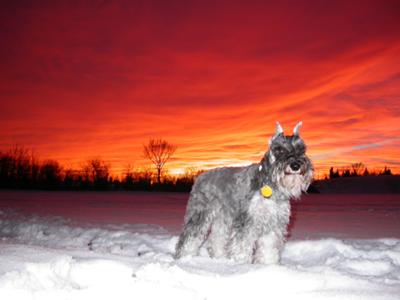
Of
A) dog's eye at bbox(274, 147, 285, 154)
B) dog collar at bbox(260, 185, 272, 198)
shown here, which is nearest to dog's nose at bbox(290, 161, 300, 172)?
dog's eye at bbox(274, 147, 285, 154)

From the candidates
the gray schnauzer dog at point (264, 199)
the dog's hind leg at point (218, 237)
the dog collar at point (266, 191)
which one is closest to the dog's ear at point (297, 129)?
the gray schnauzer dog at point (264, 199)

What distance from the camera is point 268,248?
21.1 feet

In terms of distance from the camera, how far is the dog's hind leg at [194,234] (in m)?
7.14

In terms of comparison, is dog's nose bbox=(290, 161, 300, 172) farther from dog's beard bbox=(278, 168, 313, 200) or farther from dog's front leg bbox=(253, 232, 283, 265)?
dog's front leg bbox=(253, 232, 283, 265)

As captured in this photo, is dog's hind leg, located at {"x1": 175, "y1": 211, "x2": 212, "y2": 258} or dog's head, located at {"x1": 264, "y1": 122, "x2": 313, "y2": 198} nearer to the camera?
dog's head, located at {"x1": 264, "y1": 122, "x2": 313, "y2": 198}

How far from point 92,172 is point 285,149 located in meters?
43.5

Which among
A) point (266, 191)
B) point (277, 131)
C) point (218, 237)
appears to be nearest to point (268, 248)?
point (266, 191)

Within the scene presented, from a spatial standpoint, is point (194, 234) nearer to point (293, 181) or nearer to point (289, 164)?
point (293, 181)

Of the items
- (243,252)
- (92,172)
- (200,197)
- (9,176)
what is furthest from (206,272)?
(9,176)

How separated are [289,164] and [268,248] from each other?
4.46 ft

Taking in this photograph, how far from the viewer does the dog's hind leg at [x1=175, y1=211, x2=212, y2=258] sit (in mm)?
7137

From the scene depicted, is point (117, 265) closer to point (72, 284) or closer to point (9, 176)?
point (72, 284)

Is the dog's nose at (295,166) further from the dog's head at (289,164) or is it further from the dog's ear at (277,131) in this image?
the dog's ear at (277,131)

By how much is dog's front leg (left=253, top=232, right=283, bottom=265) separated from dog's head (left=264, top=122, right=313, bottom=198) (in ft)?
2.29
